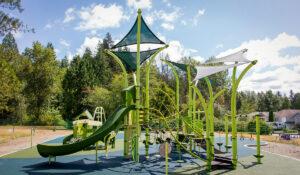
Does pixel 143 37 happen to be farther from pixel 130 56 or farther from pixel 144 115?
pixel 144 115

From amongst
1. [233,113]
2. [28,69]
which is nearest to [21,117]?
[28,69]

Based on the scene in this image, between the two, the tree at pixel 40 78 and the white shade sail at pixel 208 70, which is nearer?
the white shade sail at pixel 208 70

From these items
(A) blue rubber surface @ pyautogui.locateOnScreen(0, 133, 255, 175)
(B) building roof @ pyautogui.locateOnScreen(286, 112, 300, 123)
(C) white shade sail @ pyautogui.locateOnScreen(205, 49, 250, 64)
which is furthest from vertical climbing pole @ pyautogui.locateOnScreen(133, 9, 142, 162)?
(B) building roof @ pyautogui.locateOnScreen(286, 112, 300, 123)

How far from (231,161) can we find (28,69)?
135 feet

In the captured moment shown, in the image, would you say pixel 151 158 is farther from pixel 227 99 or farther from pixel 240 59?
pixel 227 99

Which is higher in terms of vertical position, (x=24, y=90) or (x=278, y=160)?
(x=24, y=90)

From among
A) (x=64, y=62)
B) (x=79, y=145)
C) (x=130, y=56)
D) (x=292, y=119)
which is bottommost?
(x=79, y=145)

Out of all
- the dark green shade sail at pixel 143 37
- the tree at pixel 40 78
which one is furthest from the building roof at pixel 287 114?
the dark green shade sail at pixel 143 37

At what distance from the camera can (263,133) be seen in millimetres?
33812

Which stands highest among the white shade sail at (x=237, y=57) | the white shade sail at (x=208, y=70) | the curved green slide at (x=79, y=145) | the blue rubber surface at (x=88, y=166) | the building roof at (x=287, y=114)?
the white shade sail at (x=237, y=57)

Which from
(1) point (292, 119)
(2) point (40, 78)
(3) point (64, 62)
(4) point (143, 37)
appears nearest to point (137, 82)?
(4) point (143, 37)

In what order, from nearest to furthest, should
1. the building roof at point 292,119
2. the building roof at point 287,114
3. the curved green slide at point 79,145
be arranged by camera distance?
the curved green slide at point 79,145 < the building roof at point 292,119 < the building roof at point 287,114

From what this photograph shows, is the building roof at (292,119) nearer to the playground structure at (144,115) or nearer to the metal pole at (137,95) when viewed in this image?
the playground structure at (144,115)

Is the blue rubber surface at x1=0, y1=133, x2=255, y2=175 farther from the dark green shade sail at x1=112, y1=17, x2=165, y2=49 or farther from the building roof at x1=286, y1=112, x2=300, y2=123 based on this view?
the building roof at x1=286, y1=112, x2=300, y2=123
